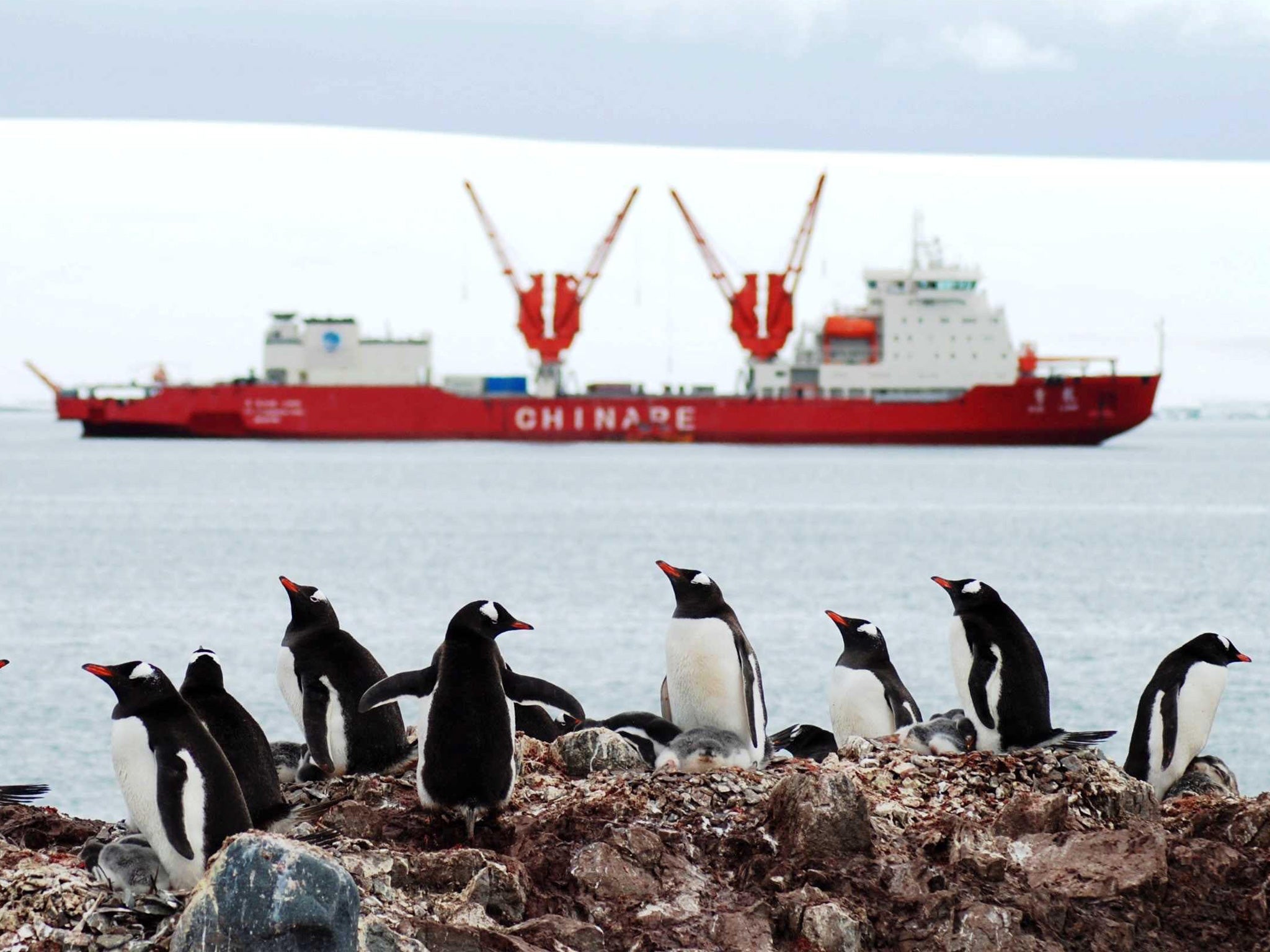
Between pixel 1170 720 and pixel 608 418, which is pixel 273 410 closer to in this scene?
pixel 608 418

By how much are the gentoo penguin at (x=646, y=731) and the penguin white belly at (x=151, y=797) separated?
160cm

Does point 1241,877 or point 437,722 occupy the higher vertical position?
point 437,722

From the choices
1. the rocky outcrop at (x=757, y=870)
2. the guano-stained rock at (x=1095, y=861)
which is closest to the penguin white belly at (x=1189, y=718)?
the rocky outcrop at (x=757, y=870)

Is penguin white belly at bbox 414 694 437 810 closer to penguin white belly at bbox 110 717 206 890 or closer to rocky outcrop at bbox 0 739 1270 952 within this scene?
rocky outcrop at bbox 0 739 1270 952

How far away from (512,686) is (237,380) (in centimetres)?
7200

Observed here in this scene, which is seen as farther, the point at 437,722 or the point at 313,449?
the point at 313,449

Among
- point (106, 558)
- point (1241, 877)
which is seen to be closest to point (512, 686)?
point (1241, 877)

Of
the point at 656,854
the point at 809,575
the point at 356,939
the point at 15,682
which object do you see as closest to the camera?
the point at 356,939

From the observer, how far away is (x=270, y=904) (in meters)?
3.73

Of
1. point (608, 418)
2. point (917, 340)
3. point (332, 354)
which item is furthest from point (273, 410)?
point (917, 340)

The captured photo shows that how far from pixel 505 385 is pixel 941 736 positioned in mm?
69955

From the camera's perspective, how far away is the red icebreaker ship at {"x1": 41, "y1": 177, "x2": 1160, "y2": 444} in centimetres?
6894

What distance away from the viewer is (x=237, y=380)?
7456cm

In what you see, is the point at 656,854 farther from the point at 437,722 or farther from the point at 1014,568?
the point at 1014,568
